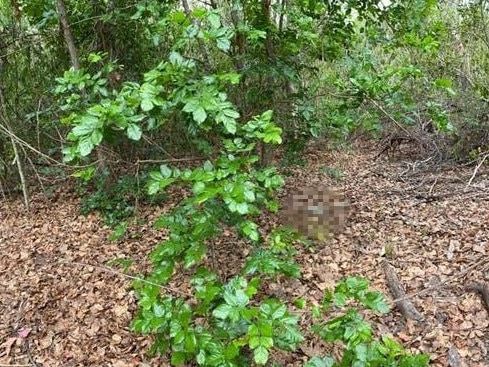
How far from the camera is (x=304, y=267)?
3.15 metres

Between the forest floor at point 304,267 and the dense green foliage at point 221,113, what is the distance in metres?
0.20

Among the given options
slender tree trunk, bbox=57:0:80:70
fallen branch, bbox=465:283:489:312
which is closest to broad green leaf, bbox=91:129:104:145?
slender tree trunk, bbox=57:0:80:70

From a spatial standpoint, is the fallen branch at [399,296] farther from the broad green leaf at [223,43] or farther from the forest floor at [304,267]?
the broad green leaf at [223,43]

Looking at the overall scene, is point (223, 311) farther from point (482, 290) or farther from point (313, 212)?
point (482, 290)

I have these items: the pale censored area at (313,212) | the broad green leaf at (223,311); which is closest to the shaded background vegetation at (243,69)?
the pale censored area at (313,212)

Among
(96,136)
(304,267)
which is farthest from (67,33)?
(304,267)

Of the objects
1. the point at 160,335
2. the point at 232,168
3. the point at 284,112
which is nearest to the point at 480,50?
the point at 284,112

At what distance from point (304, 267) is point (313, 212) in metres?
0.38

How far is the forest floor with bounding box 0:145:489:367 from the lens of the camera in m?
2.58

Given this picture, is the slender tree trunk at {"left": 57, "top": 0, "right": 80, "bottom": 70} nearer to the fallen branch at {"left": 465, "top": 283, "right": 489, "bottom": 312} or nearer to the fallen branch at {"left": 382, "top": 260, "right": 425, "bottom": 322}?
the fallen branch at {"left": 382, "top": 260, "right": 425, "bottom": 322}

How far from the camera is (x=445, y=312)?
2.64 meters

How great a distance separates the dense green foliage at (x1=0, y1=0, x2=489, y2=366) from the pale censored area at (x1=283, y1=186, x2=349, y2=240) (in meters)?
0.15

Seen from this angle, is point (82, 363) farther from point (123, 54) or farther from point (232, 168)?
point (123, 54)

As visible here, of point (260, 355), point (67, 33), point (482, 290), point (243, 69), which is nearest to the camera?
point (260, 355)
